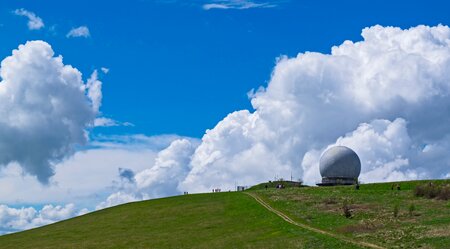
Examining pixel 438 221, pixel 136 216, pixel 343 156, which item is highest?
pixel 343 156

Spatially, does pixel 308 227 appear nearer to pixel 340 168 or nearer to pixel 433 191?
pixel 433 191

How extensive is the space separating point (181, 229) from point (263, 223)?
11400 mm

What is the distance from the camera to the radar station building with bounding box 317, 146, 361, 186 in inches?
4766

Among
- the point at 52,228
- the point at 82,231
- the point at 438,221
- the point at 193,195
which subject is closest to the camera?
the point at 438,221

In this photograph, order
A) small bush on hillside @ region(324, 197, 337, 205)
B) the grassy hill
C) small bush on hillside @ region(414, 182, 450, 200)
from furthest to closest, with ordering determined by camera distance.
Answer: small bush on hillside @ region(324, 197, 337, 205) → small bush on hillside @ region(414, 182, 450, 200) → the grassy hill

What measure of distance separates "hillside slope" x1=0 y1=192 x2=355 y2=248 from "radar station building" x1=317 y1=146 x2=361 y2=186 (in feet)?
74.6

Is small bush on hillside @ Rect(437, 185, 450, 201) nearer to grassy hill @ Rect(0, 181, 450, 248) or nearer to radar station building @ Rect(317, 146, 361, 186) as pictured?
grassy hill @ Rect(0, 181, 450, 248)

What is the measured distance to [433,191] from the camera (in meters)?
83.9

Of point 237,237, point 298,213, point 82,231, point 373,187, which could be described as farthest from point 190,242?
point 373,187

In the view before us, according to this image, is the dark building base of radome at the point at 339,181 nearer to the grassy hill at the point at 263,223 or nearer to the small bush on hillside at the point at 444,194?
the grassy hill at the point at 263,223

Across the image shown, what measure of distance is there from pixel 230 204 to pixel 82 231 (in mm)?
24842

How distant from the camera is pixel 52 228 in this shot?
93.4m

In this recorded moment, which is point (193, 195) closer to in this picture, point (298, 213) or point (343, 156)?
point (343, 156)

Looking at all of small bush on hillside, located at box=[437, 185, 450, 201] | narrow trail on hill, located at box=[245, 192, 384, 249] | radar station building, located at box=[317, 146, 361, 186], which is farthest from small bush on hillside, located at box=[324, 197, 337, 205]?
radar station building, located at box=[317, 146, 361, 186]
